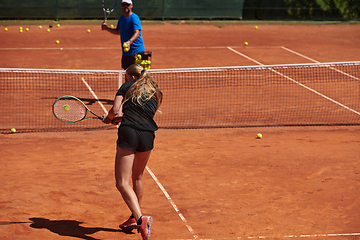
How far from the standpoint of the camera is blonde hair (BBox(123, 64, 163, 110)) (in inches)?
185

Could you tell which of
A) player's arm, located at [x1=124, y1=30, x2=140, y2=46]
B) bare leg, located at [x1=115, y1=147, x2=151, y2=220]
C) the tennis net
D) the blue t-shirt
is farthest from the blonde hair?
the blue t-shirt

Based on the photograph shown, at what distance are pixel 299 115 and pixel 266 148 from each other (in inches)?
102

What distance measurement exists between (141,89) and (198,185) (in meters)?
2.28

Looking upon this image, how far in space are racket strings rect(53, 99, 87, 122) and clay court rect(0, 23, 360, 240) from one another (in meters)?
1.07

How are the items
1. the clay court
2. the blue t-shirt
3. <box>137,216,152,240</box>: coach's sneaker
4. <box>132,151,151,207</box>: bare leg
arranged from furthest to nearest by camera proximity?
the blue t-shirt
the clay court
<box>132,151,151,207</box>: bare leg
<box>137,216,152,240</box>: coach's sneaker

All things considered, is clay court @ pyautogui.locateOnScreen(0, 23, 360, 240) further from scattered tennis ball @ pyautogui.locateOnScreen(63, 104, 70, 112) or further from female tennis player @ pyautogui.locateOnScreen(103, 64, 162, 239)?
scattered tennis ball @ pyautogui.locateOnScreen(63, 104, 70, 112)

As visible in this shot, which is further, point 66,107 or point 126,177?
point 66,107

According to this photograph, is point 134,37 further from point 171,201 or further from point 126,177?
point 126,177

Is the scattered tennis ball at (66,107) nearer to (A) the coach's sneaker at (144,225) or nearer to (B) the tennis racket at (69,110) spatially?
(B) the tennis racket at (69,110)

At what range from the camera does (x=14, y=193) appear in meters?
5.97

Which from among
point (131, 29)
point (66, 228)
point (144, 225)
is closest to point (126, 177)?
point (144, 225)

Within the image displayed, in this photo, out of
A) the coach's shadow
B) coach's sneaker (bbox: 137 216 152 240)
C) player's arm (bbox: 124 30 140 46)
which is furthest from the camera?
player's arm (bbox: 124 30 140 46)

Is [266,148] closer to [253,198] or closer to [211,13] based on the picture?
[253,198]

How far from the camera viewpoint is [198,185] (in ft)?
21.4
